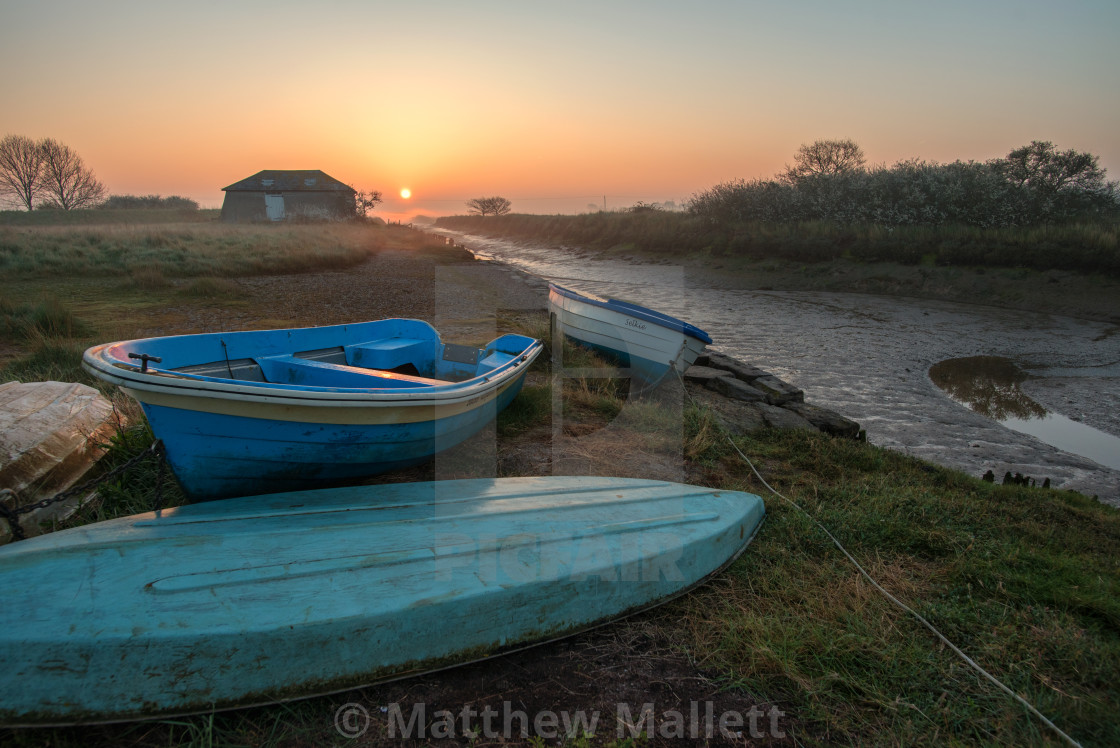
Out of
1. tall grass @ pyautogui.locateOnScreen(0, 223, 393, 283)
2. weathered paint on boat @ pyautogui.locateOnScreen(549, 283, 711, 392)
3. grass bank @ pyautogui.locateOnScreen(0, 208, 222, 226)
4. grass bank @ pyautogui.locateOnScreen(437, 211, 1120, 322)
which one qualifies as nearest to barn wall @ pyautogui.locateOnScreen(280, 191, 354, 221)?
grass bank @ pyautogui.locateOnScreen(0, 208, 222, 226)

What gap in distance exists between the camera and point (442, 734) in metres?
2.17

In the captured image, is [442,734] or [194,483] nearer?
[442,734]

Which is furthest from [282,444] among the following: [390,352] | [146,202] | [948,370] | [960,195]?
[146,202]

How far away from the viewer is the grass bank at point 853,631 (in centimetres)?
221

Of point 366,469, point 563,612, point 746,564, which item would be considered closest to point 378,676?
point 563,612

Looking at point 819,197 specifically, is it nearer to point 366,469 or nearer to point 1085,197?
point 1085,197

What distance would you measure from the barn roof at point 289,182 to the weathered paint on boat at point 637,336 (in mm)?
37658

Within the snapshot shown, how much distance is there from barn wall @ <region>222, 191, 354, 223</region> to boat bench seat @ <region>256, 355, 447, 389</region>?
39.4 metres

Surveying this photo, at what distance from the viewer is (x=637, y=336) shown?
734cm

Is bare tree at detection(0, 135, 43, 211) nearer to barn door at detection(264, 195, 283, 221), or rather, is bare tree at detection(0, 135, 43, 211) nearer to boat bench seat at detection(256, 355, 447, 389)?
barn door at detection(264, 195, 283, 221)

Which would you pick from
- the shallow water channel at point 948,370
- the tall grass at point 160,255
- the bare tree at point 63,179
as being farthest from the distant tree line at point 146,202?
the shallow water channel at point 948,370

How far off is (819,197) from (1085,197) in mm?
8198

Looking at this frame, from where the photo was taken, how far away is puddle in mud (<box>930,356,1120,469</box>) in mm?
6312

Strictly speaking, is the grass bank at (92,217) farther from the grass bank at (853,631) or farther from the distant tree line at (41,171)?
the grass bank at (853,631)
